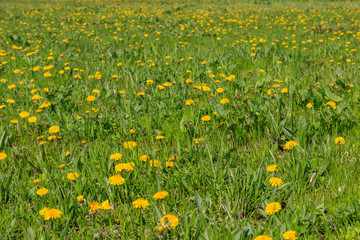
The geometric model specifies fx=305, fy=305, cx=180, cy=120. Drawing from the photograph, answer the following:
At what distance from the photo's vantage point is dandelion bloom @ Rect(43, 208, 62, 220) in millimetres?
1602

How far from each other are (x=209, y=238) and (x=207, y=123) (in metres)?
1.43

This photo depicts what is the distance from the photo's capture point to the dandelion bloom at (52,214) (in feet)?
5.25

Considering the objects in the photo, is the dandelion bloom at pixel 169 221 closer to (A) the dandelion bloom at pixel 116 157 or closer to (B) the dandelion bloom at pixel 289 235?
(B) the dandelion bloom at pixel 289 235

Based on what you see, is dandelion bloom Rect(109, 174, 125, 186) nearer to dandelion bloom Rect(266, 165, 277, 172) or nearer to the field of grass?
the field of grass

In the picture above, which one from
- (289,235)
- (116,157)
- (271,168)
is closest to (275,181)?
(271,168)

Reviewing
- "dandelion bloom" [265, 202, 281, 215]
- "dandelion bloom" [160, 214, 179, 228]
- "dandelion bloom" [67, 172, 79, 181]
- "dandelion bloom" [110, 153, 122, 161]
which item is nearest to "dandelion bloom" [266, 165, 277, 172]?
"dandelion bloom" [265, 202, 281, 215]

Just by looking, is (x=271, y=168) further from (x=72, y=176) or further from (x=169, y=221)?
(x=72, y=176)

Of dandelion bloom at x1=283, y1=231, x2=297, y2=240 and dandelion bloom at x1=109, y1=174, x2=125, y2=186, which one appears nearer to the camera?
dandelion bloom at x1=283, y1=231, x2=297, y2=240

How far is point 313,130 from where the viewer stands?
242 centimetres

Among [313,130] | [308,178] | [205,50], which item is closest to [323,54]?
[205,50]

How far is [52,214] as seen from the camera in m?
1.61

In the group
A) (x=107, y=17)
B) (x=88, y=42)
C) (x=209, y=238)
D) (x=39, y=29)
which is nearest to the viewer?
(x=209, y=238)

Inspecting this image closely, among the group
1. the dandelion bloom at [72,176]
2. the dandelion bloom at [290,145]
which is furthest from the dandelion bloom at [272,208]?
the dandelion bloom at [72,176]

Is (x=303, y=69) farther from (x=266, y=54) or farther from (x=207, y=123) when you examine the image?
(x=207, y=123)
